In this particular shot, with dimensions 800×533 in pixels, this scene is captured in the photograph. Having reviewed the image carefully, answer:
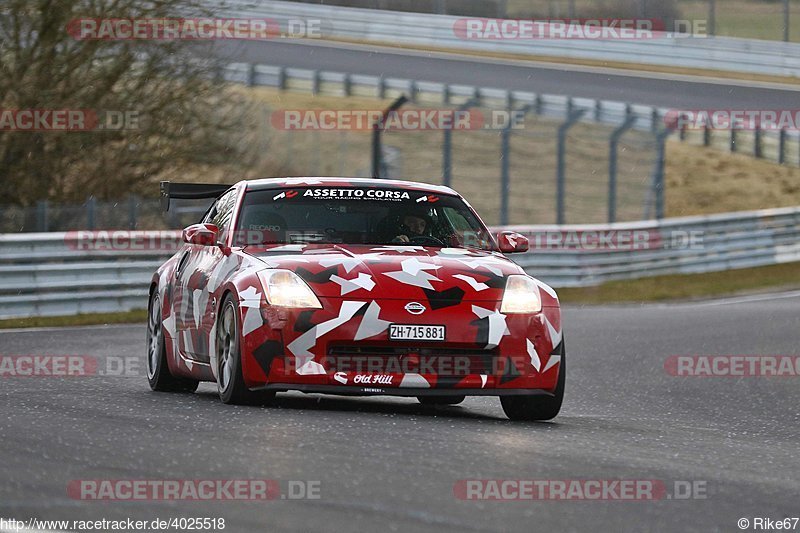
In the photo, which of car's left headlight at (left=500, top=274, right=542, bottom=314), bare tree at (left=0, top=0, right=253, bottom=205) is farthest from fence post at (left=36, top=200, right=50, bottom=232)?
car's left headlight at (left=500, top=274, right=542, bottom=314)

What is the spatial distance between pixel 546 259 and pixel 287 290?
55.4 feet

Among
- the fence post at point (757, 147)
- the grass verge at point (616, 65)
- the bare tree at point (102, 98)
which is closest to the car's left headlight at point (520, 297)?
the bare tree at point (102, 98)

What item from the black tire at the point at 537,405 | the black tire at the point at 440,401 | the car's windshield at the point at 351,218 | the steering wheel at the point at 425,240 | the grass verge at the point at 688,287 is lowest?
the grass verge at the point at 688,287

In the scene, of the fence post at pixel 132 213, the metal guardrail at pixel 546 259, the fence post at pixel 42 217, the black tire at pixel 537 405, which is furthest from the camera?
the fence post at pixel 132 213

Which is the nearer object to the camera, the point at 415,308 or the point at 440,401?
the point at 415,308

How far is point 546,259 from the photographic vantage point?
25672mm

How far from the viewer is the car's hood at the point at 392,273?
8.98 m

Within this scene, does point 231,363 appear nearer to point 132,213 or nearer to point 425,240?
point 425,240

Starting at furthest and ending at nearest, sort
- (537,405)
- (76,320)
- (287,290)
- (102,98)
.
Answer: (102,98) < (76,320) < (537,405) < (287,290)

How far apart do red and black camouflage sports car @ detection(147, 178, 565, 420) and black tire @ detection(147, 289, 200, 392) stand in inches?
37.1

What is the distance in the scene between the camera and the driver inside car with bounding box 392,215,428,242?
1006 cm

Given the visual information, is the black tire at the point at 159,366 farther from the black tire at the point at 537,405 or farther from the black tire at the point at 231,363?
the black tire at the point at 537,405

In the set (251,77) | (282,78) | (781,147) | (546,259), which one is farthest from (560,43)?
(546,259)

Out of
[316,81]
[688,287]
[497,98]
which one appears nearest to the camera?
[688,287]
